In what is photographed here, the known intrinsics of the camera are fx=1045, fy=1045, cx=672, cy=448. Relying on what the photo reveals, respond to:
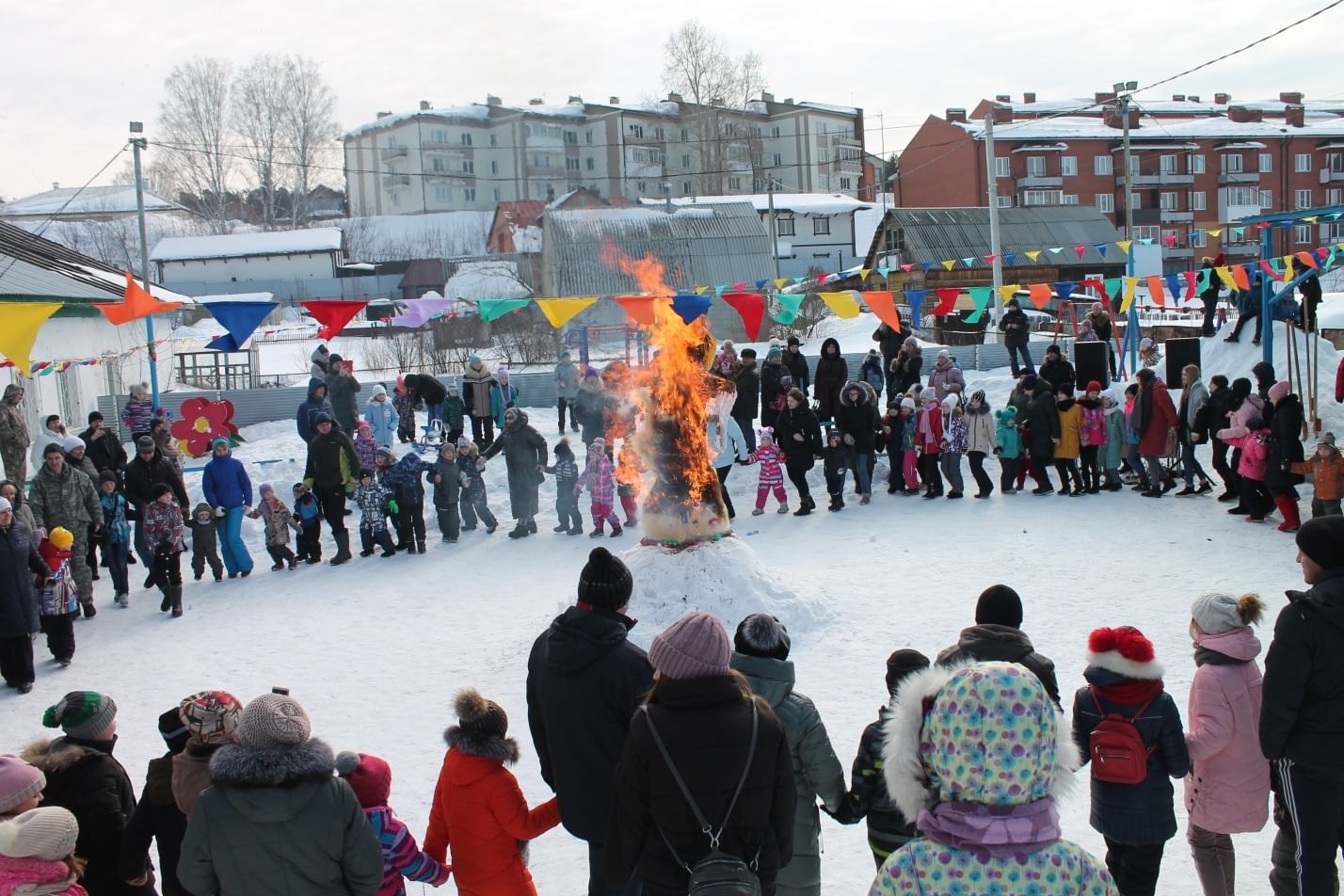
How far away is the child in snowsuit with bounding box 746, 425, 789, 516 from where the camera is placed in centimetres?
1405

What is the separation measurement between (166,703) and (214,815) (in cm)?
571

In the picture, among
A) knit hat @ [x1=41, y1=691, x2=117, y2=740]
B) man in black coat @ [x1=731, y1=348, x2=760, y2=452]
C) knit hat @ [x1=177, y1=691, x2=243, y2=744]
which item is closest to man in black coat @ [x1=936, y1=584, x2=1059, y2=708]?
knit hat @ [x1=177, y1=691, x2=243, y2=744]

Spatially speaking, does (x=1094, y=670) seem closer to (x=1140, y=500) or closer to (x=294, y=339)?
(x=1140, y=500)

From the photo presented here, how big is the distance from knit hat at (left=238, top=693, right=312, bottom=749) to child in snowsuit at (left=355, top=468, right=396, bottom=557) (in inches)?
391

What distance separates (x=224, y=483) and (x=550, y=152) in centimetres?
6748

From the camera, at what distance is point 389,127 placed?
247 feet

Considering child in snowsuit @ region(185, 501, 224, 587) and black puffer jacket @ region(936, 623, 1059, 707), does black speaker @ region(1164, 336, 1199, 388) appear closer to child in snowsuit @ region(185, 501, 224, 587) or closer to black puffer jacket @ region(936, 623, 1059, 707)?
child in snowsuit @ region(185, 501, 224, 587)

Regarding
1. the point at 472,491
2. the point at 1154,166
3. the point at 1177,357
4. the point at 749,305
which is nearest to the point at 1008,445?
the point at 749,305

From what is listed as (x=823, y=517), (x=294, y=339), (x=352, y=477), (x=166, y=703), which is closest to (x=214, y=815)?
(x=166, y=703)

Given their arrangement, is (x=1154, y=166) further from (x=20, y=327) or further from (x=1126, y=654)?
(x=1126, y=654)

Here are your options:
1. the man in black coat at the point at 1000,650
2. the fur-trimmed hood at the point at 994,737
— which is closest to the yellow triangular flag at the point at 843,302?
the man in black coat at the point at 1000,650

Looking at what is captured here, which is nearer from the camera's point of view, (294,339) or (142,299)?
(142,299)

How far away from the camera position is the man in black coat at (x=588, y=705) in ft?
12.9

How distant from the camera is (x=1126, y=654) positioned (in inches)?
149
